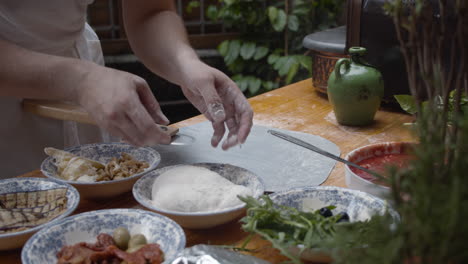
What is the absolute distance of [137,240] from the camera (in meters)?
0.89

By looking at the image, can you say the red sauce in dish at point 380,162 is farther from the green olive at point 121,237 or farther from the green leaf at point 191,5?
the green leaf at point 191,5

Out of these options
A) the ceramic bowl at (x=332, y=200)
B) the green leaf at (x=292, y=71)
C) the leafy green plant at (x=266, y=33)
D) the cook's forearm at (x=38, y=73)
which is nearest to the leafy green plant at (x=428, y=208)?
the ceramic bowl at (x=332, y=200)

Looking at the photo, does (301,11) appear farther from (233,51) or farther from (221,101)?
(221,101)

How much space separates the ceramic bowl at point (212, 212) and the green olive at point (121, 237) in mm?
87

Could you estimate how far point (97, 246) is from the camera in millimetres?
874

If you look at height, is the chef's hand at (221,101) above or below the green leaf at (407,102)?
above

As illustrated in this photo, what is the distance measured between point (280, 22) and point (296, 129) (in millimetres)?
2167

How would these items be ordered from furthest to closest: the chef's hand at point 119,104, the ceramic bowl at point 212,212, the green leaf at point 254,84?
1. the green leaf at point 254,84
2. the chef's hand at point 119,104
3. the ceramic bowl at point 212,212

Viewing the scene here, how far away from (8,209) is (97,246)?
25 centimetres

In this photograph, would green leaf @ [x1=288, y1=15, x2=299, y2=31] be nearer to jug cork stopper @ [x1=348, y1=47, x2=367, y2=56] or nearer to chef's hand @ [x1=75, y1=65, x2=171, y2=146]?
jug cork stopper @ [x1=348, y1=47, x2=367, y2=56]

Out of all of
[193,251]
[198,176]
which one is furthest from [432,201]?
[198,176]

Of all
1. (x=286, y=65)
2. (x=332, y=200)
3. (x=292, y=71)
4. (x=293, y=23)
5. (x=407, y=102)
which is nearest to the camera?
(x=332, y=200)

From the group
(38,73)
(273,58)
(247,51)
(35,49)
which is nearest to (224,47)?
(247,51)

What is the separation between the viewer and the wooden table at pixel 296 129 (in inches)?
38.2
